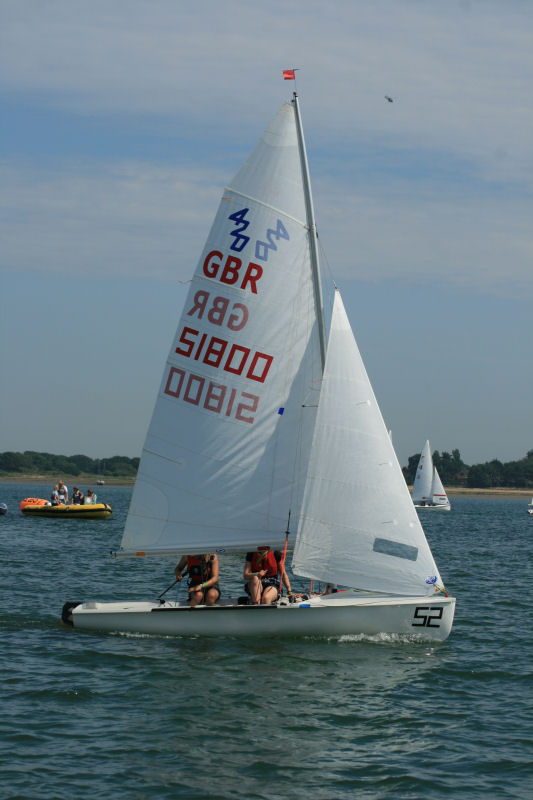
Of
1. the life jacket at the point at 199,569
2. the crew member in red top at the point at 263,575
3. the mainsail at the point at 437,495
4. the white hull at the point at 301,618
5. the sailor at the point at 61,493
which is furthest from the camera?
the mainsail at the point at 437,495

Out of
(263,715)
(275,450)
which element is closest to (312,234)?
(275,450)

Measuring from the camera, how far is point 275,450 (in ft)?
58.5

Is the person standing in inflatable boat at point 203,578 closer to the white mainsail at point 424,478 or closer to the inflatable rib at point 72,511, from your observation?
the inflatable rib at point 72,511

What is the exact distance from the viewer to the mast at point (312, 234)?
17.3 meters

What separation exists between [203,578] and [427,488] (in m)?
85.7

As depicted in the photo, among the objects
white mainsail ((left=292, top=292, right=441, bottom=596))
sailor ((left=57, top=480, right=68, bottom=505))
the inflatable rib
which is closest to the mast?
white mainsail ((left=292, top=292, right=441, bottom=596))

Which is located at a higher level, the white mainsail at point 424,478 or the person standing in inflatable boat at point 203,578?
the white mainsail at point 424,478

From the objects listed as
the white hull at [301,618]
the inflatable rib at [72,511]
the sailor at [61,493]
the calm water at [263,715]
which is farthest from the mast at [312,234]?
the sailor at [61,493]

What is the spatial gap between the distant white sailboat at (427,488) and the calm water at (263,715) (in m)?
79.8

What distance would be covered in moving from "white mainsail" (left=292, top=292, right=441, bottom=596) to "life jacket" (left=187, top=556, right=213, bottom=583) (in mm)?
1777

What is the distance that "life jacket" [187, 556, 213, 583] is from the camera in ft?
58.6

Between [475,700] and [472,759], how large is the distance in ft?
9.56

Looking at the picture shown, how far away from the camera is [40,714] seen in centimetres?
1318

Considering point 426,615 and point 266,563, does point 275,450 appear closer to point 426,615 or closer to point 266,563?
point 266,563
